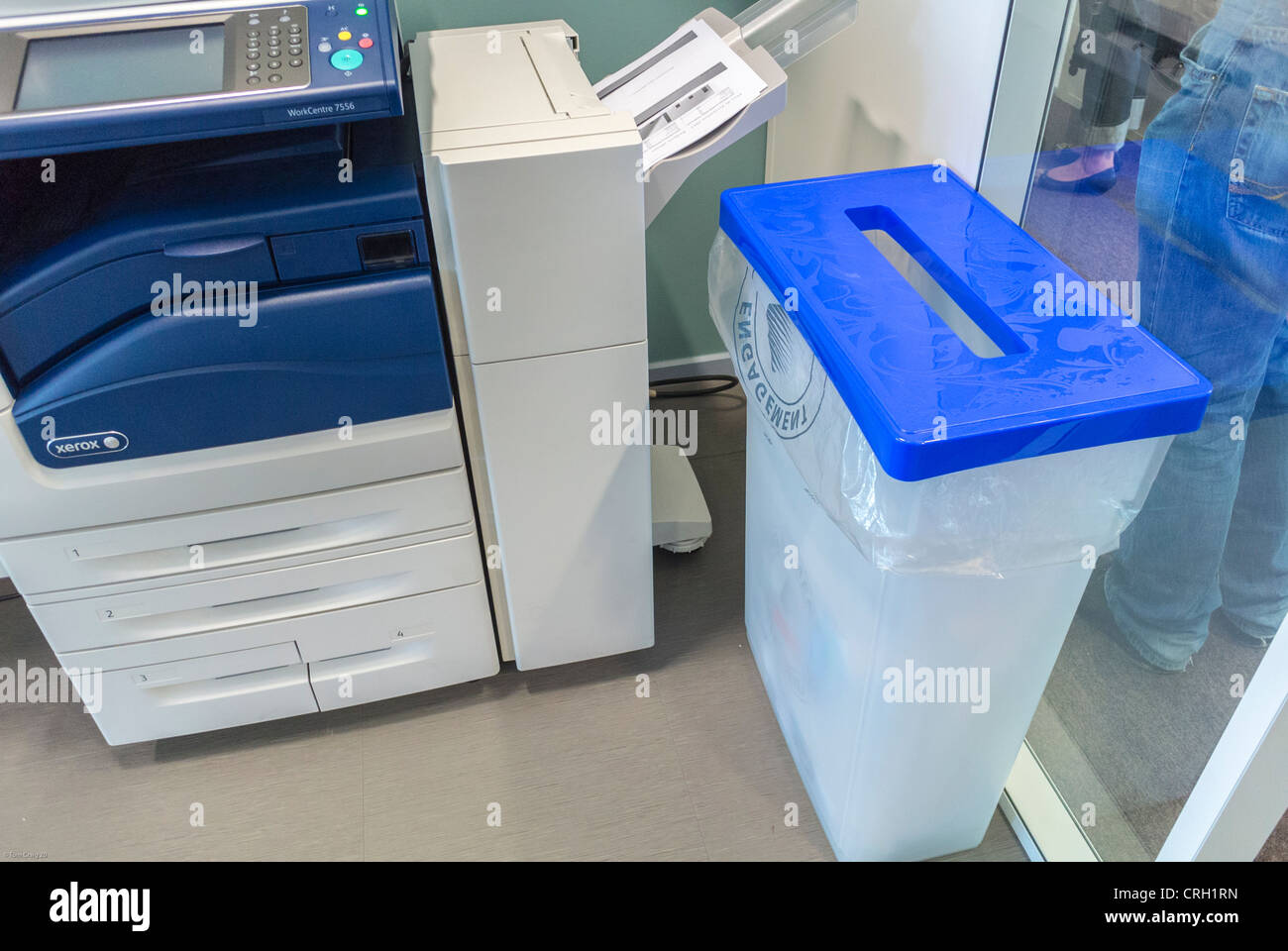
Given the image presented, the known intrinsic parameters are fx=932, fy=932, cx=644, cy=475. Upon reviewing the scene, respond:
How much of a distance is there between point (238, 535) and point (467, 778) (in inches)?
19.3

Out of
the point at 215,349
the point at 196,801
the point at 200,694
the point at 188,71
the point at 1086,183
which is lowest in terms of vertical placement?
the point at 196,801

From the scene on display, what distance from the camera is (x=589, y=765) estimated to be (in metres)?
1.40

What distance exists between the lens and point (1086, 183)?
109 cm

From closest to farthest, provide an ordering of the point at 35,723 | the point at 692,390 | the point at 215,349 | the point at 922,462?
the point at 922,462 → the point at 215,349 → the point at 35,723 → the point at 692,390

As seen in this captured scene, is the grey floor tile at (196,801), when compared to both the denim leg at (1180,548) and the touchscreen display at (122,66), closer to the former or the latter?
the touchscreen display at (122,66)

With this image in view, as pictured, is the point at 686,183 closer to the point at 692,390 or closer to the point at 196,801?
the point at 692,390

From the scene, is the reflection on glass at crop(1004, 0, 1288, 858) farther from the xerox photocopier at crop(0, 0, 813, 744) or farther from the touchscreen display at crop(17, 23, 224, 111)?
the touchscreen display at crop(17, 23, 224, 111)

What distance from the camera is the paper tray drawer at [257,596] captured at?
1.24 m

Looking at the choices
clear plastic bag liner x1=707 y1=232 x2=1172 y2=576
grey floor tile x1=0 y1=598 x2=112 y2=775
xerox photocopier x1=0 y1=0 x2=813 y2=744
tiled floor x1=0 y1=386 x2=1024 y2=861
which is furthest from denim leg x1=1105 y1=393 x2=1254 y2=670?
grey floor tile x1=0 y1=598 x2=112 y2=775

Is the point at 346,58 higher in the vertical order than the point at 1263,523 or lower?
higher

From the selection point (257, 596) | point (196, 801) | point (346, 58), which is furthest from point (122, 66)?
point (196, 801)

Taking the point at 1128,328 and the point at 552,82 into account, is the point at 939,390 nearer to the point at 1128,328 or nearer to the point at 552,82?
the point at 1128,328

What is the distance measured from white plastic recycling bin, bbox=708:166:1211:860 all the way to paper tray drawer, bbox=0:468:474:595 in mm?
470

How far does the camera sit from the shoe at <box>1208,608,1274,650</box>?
929mm
